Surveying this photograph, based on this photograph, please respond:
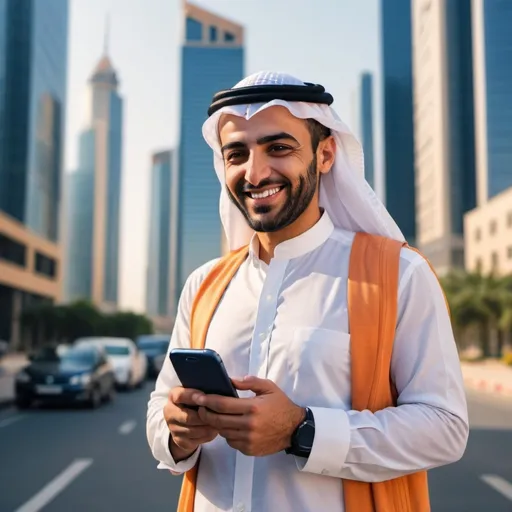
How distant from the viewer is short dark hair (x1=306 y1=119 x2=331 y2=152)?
1943 mm

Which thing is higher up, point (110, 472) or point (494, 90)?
point (494, 90)

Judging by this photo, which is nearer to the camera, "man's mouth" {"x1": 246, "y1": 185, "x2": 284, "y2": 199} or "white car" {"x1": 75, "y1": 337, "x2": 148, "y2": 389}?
"man's mouth" {"x1": 246, "y1": 185, "x2": 284, "y2": 199}

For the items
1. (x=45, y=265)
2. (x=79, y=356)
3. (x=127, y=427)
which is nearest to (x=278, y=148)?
(x=127, y=427)

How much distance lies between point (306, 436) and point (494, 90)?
31.2m

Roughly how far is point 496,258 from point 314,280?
6435cm

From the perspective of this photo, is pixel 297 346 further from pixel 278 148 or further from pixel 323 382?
pixel 278 148

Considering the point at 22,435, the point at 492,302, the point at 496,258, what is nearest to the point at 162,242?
the point at 496,258

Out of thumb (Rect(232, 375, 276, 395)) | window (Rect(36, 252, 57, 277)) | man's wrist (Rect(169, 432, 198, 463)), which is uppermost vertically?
window (Rect(36, 252, 57, 277))

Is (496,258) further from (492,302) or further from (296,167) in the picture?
(296,167)

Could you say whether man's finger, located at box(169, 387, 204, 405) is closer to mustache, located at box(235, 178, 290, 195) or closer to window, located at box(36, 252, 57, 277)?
mustache, located at box(235, 178, 290, 195)

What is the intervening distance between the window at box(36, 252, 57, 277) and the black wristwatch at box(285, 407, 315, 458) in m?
74.9

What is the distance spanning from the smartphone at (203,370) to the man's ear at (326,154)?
70 cm

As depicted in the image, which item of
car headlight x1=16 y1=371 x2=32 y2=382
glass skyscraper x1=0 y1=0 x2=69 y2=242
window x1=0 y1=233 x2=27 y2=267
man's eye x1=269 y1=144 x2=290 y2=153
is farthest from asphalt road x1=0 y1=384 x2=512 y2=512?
glass skyscraper x1=0 y1=0 x2=69 y2=242

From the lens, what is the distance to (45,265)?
252 feet
